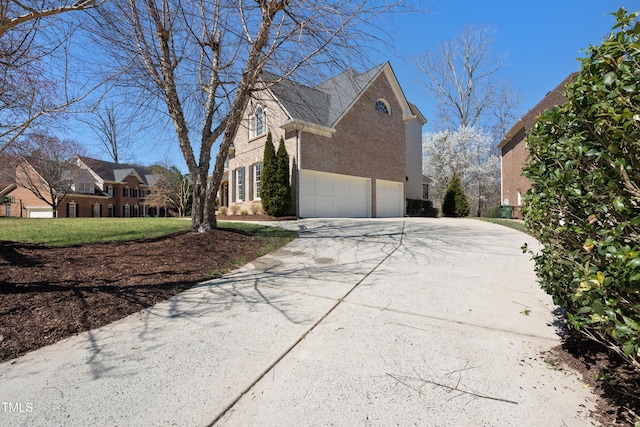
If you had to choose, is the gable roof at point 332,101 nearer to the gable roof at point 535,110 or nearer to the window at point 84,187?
the gable roof at point 535,110

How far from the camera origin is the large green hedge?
1420 millimetres

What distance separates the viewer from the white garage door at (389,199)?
1794cm

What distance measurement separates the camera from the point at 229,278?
172 inches

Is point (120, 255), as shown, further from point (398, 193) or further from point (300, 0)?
point (398, 193)

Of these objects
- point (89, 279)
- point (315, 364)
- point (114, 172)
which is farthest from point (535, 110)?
point (114, 172)

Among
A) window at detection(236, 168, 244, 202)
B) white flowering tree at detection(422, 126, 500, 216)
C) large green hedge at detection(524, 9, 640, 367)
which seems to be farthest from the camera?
white flowering tree at detection(422, 126, 500, 216)

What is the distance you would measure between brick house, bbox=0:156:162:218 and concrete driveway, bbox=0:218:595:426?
30.2 meters

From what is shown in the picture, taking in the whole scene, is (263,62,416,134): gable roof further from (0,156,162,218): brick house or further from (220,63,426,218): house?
(0,156,162,218): brick house

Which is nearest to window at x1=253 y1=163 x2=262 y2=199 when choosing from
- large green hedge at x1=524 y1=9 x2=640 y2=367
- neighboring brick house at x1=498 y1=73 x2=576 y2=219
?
large green hedge at x1=524 y1=9 x2=640 y2=367

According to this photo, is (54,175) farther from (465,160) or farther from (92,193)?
(465,160)

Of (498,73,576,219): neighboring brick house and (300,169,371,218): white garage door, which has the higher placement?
(498,73,576,219): neighboring brick house

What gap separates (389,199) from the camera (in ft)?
61.4

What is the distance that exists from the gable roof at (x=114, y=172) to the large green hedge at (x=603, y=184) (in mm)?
40059

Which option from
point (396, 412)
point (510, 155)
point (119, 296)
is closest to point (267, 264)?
point (119, 296)
